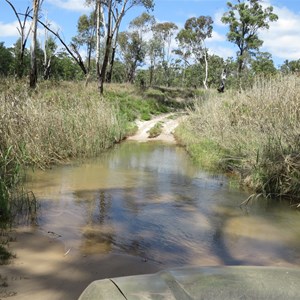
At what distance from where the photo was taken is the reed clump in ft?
24.2

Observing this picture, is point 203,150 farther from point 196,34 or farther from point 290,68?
point 196,34

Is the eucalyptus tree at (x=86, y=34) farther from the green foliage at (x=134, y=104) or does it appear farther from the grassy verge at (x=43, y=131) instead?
the grassy verge at (x=43, y=131)

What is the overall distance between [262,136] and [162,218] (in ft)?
11.8

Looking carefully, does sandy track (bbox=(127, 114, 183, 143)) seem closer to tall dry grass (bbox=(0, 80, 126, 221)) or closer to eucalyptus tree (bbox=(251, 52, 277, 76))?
tall dry grass (bbox=(0, 80, 126, 221))

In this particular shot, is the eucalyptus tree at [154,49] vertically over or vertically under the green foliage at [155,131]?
over

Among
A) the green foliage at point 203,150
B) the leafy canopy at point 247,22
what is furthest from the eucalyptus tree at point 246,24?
the green foliage at point 203,150

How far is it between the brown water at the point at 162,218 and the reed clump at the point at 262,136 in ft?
1.64

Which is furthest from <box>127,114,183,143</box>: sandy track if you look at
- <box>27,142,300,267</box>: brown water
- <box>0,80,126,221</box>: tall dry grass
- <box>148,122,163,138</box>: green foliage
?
<box>27,142,300,267</box>: brown water

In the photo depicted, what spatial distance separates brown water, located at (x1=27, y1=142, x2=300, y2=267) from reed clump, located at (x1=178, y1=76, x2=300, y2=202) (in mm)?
499

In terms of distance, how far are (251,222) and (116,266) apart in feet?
9.16

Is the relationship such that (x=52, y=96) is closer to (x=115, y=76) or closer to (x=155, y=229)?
(x=155, y=229)

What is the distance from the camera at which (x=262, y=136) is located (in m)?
8.46

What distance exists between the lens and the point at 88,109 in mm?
12781

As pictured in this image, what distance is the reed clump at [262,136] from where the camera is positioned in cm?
738
